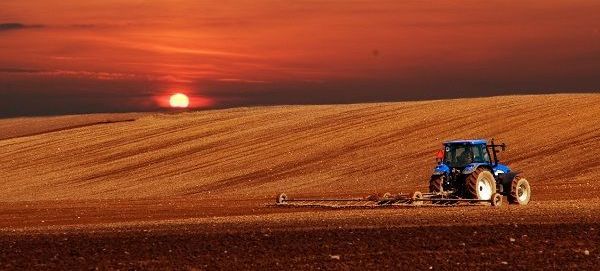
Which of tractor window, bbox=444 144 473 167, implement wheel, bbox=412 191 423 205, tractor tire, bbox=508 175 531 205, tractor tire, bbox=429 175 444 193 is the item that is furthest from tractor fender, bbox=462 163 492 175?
implement wheel, bbox=412 191 423 205

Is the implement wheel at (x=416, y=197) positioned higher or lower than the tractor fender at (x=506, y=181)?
lower

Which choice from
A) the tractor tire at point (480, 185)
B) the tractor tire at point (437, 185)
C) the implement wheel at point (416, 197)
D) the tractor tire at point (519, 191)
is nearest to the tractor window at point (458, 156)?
the tractor tire at point (480, 185)

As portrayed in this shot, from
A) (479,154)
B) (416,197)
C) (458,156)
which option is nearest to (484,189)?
(479,154)

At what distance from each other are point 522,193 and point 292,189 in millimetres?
19508

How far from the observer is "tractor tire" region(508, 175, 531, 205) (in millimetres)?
38344

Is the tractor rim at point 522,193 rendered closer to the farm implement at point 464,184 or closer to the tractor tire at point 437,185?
the farm implement at point 464,184

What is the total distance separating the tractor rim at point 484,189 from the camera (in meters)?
37.3

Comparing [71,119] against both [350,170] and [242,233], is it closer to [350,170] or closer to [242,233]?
[350,170]

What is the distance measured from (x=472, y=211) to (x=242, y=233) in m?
9.01

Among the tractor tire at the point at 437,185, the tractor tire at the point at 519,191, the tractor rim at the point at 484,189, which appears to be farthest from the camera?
the tractor tire at the point at 519,191

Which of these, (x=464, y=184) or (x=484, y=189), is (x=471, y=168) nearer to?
(x=464, y=184)

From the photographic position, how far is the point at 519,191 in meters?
38.8

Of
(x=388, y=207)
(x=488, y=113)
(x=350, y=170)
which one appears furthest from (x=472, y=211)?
(x=488, y=113)

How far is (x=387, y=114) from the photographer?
81500mm
